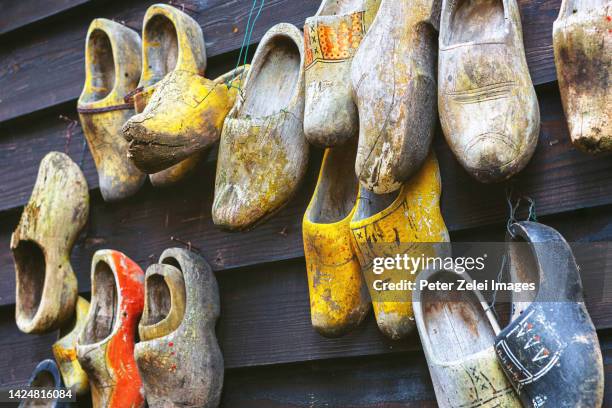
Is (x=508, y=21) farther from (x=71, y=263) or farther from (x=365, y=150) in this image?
(x=71, y=263)

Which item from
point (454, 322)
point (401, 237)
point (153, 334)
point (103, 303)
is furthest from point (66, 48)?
point (454, 322)

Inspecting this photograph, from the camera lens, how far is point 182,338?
169cm

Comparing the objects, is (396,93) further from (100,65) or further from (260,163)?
(100,65)

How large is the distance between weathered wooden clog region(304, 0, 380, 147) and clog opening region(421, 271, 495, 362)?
285 millimetres

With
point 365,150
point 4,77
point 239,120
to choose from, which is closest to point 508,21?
point 365,150

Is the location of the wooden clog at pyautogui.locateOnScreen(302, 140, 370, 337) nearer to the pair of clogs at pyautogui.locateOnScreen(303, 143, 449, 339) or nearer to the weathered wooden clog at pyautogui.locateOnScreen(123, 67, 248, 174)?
the pair of clogs at pyautogui.locateOnScreen(303, 143, 449, 339)

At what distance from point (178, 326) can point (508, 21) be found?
2.68 feet

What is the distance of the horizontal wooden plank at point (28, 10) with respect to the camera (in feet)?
7.50

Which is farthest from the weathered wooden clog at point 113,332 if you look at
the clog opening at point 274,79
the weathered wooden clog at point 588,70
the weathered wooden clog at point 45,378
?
the weathered wooden clog at point 588,70

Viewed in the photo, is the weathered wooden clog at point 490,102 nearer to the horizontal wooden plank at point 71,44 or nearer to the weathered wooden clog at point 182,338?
the horizontal wooden plank at point 71,44

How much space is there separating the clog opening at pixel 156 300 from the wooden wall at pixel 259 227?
104 mm

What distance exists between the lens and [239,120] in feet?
5.54

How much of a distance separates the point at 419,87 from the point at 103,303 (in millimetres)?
913

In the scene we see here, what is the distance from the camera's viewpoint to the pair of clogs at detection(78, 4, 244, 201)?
1.70 meters
